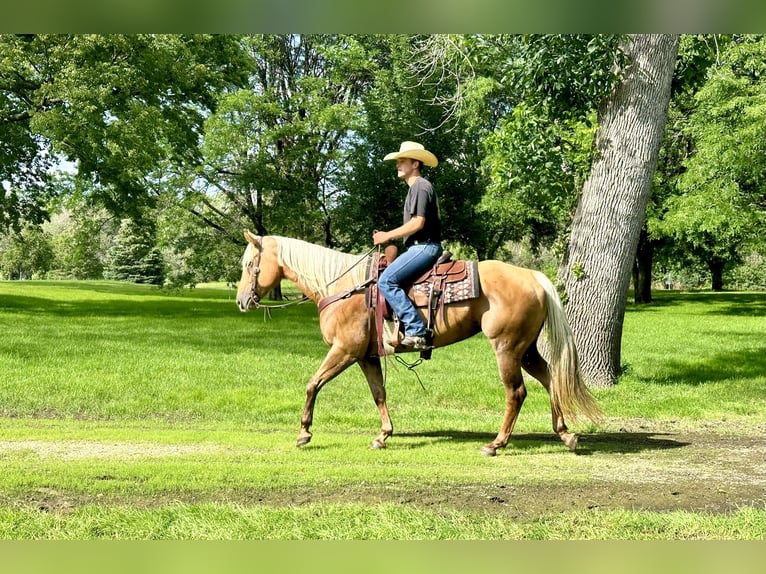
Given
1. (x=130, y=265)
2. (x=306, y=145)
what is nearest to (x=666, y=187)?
(x=306, y=145)

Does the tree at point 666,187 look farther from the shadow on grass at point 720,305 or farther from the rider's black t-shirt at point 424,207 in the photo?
the rider's black t-shirt at point 424,207

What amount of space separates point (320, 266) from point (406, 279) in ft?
3.15

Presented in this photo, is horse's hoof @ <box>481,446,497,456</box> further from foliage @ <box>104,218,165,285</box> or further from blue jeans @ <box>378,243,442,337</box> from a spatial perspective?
foliage @ <box>104,218,165,285</box>

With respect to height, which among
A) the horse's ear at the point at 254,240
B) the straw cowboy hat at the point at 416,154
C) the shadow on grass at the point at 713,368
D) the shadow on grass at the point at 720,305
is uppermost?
the straw cowboy hat at the point at 416,154

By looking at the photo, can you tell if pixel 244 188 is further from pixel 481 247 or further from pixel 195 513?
pixel 195 513

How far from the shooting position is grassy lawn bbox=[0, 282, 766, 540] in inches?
195

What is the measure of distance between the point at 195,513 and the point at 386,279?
2.91 m

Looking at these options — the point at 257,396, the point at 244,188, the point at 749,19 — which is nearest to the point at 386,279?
the point at 749,19

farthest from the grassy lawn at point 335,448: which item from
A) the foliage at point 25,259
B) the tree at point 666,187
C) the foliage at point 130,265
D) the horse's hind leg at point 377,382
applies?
the foliage at point 25,259

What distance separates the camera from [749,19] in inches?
186

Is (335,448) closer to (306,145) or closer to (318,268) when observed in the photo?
(318,268)

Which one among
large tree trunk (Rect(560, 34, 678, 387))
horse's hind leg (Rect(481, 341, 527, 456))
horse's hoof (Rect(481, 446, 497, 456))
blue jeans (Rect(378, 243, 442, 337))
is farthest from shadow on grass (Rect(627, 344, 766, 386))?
blue jeans (Rect(378, 243, 442, 337))

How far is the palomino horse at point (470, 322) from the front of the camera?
278 inches

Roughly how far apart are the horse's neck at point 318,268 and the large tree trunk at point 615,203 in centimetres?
468
